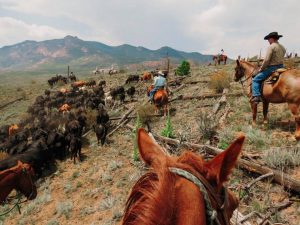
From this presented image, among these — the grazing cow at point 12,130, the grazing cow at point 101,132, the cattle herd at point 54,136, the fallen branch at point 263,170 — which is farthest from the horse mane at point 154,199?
the grazing cow at point 12,130

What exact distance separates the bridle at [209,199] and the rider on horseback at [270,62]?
804 centimetres

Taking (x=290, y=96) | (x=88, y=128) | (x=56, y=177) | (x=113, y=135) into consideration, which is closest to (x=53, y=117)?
(x=88, y=128)

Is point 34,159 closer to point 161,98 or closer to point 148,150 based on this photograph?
point 161,98

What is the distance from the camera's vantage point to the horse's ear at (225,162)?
4.74 ft

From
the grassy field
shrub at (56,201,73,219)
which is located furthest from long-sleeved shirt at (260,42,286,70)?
shrub at (56,201,73,219)

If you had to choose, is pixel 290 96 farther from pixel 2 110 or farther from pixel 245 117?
pixel 2 110

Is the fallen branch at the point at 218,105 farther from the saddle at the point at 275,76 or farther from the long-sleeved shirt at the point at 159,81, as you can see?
the saddle at the point at 275,76

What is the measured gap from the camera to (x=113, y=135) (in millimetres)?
15141

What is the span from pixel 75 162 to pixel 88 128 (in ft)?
15.7

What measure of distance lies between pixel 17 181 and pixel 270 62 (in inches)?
314

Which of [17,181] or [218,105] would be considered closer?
[17,181]

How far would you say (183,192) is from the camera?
4.60 feet

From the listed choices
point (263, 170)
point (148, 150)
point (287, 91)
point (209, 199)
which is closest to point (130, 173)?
point (263, 170)

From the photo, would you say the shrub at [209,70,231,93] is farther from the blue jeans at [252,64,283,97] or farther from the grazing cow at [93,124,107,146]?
the blue jeans at [252,64,283,97]
